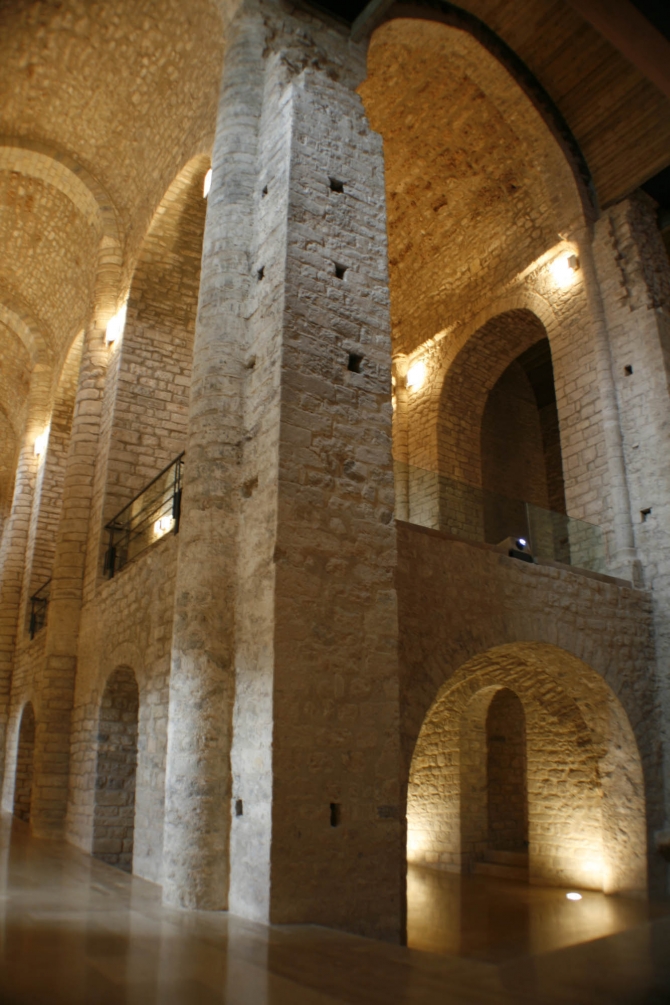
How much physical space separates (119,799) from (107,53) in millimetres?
9561

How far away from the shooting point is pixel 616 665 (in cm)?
819

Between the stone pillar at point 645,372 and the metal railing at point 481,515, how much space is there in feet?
3.21

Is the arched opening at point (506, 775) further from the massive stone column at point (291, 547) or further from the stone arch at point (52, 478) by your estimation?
the stone arch at point (52, 478)

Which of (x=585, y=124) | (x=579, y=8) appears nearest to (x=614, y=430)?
(x=585, y=124)

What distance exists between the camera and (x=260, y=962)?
12.5 feet

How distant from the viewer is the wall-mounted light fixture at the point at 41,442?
47.8 ft

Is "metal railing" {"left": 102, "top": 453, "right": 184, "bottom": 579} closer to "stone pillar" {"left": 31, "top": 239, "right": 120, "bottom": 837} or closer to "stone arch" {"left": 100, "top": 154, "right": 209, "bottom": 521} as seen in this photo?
"stone arch" {"left": 100, "top": 154, "right": 209, "bottom": 521}

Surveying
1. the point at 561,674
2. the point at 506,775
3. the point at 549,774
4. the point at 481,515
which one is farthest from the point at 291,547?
the point at 506,775

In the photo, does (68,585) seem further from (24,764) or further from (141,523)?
(24,764)

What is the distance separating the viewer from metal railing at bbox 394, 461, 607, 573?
314 inches

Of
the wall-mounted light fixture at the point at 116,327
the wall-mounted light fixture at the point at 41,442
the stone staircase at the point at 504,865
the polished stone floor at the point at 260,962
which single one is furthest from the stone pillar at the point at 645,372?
the wall-mounted light fixture at the point at 41,442

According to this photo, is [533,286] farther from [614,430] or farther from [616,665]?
[616,665]

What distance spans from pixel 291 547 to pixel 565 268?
7358 millimetres

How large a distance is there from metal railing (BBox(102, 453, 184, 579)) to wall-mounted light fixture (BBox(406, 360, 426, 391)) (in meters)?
5.64
